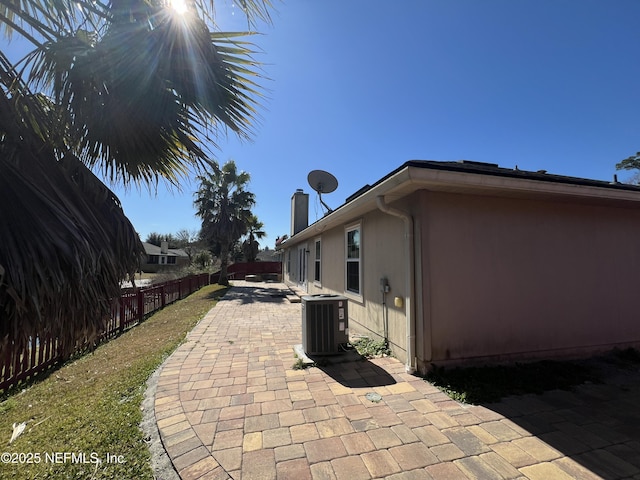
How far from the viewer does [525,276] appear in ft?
14.2

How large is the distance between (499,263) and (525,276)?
523 mm

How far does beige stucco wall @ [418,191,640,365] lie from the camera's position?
13.0 ft

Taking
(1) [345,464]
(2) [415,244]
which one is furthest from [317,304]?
(1) [345,464]

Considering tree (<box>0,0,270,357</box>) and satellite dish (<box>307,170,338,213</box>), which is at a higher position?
satellite dish (<box>307,170,338,213</box>)

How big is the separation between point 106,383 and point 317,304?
124 inches

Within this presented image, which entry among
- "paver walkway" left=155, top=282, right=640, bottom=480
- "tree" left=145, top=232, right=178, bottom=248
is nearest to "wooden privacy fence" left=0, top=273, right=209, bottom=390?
"paver walkway" left=155, top=282, right=640, bottom=480

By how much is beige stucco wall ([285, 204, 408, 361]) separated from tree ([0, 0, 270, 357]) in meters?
2.94

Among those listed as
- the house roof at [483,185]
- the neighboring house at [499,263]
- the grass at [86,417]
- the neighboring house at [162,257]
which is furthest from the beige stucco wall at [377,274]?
the neighboring house at [162,257]

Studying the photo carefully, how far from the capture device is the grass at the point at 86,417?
7.38ft

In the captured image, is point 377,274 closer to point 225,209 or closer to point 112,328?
point 112,328

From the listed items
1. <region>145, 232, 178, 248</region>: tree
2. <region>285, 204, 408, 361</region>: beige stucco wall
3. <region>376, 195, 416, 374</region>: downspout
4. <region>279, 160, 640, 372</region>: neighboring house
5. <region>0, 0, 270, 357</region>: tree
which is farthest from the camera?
<region>145, 232, 178, 248</region>: tree

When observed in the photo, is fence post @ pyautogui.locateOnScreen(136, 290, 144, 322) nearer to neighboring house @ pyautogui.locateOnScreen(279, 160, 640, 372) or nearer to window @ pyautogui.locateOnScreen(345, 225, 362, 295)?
window @ pyautogui.locateOnScreen(345, 225, 362, 295)

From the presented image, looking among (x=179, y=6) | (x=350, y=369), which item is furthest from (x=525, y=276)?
(x=179, y=6)

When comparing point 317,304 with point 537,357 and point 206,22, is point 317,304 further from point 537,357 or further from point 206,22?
point 206,22
